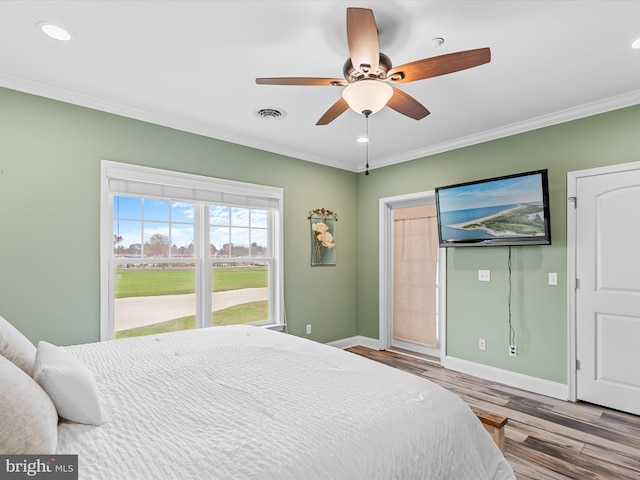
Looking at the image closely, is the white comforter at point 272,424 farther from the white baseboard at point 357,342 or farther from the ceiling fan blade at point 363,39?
the white baseboard at point 357,342

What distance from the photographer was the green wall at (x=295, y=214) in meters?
2.61

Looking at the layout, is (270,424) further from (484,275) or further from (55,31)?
(484,275)

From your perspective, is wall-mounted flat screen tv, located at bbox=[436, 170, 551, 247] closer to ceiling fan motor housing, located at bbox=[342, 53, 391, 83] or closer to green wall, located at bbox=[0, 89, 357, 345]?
ceiling fan motor housing, located at bbox=[342, 53, 391, 83]

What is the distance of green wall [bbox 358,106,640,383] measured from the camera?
303cm

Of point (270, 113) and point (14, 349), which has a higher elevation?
point (270, 113)

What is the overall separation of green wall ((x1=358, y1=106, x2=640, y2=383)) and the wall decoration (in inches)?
46.3

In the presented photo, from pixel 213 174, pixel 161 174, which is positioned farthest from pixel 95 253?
pixel 213 174

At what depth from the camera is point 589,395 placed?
3023 mm

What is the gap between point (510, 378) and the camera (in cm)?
348

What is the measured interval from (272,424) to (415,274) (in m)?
3.74

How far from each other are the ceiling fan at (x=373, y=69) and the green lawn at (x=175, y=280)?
219 centimetres

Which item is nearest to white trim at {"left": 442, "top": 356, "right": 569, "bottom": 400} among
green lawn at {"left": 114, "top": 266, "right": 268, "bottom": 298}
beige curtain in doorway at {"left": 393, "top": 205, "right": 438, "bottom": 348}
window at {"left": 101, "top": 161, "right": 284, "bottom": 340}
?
beige curtain in doorway at {"left": 393, "top": 205, "right": 438, "bottom": 348}

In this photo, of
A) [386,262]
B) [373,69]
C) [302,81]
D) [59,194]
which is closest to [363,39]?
[373,69]

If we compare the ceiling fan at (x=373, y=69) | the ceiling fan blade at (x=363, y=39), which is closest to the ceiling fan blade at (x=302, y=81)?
the ceiling fan at (x=373, y=69)
